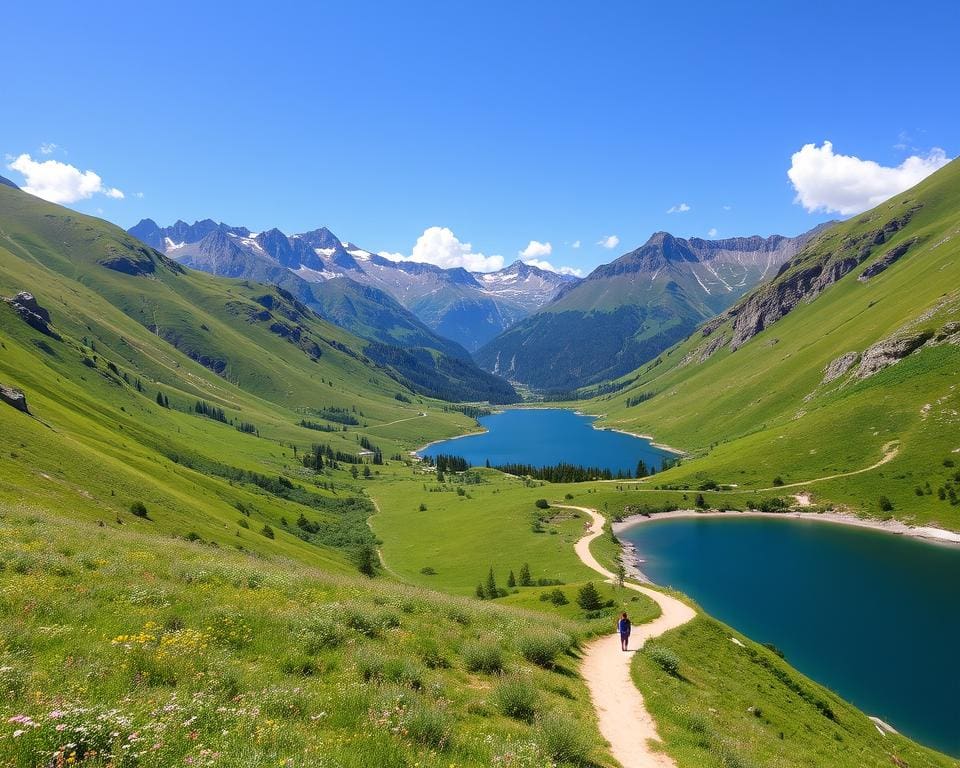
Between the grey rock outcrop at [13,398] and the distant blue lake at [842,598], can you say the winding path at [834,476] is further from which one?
the grey rock outcrop at [13,398]

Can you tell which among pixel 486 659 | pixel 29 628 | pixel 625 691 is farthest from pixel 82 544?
pixel 625 691

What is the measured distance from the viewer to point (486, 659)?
765 inches

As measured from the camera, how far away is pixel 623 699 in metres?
22.6

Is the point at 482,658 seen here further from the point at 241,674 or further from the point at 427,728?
the point at 241,674

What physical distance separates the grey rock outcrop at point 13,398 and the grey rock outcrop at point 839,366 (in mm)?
229875

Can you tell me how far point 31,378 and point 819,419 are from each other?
677ft

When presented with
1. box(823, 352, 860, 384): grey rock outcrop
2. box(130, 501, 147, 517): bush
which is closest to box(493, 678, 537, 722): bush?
box(130, 501, 147, 517): bush

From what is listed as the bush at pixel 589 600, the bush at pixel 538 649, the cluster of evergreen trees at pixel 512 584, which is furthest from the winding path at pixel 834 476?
the bush at pixel 538 649

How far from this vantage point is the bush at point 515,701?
15.9 meters

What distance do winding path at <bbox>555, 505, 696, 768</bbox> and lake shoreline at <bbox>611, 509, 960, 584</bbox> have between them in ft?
193

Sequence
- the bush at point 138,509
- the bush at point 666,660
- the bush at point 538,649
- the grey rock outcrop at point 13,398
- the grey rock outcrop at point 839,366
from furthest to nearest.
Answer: the grey rock outcrop at point 839,366, the grey rock outcrop at point 13,398, the bush at point 138,509, the bush at point 666,660, the bush at point 538,649

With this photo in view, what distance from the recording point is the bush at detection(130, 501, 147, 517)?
58.4 meters

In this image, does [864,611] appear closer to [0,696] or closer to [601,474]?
[0,696]

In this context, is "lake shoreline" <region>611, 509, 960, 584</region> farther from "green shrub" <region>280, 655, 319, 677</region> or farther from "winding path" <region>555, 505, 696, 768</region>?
"green shrub" <region>280, 655, 319, 677</region>
